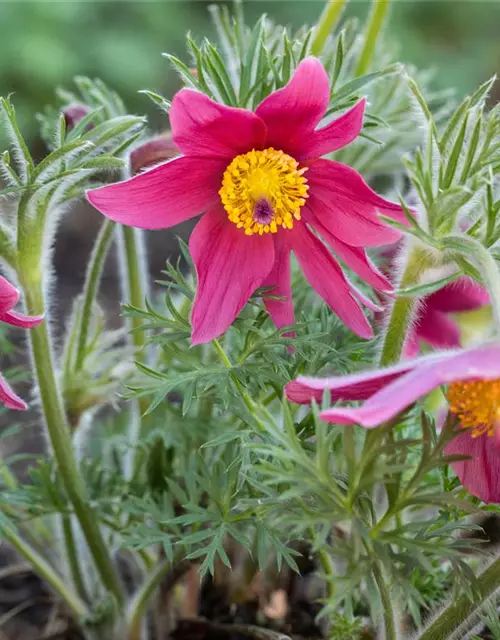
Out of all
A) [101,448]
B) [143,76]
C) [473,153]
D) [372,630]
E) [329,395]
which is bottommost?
[372,630]

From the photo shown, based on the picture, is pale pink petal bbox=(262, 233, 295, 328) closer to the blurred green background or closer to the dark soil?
the dark soil

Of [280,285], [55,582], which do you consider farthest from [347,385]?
[55,582]

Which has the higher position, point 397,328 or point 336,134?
point 336,134

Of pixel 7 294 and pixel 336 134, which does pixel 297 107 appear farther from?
pixel 7 294

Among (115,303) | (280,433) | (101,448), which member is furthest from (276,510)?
(115,303)

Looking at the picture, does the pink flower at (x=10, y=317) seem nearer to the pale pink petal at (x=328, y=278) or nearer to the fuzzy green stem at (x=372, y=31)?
the pale pink petal at (x=328, y=278)

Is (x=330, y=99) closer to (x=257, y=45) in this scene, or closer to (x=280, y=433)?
(x=257, y=45)
